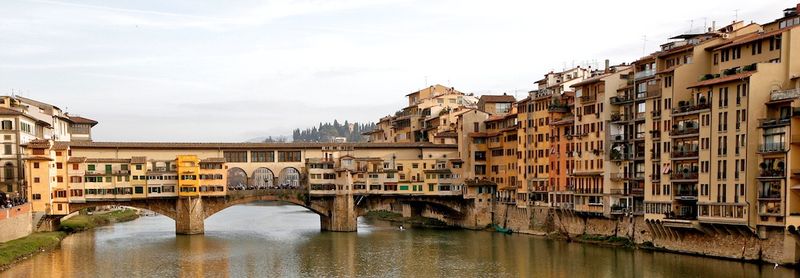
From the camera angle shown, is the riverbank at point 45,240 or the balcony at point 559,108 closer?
the riverbank at point 45,240

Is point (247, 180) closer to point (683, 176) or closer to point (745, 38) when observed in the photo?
point (683, 176)

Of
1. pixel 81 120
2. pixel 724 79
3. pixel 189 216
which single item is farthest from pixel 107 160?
pixel 724 79

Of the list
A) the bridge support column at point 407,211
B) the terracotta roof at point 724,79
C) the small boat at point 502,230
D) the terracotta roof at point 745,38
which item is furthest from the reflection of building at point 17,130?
the terracotta roof at point 745,38

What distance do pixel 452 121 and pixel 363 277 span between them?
48184mm

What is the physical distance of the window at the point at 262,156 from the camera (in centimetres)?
7938

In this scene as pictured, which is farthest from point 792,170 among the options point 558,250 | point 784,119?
point 558,250

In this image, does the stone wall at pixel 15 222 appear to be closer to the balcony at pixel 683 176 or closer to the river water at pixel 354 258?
the river water at pixel 354 258

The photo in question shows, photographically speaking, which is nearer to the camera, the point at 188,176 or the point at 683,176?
the point at 683,176

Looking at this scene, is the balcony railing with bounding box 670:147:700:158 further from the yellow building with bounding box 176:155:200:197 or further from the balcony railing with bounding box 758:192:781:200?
the yellow building with bounding box 176:155:200:197

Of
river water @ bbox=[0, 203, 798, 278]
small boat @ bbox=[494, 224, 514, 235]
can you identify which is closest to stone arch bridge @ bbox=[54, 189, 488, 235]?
river water @ bbox=[0, 203, 798, 278]

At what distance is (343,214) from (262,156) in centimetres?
1032

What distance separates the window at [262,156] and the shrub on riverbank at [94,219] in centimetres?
1751

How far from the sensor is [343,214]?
7588cm

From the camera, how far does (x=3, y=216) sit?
179 ft
